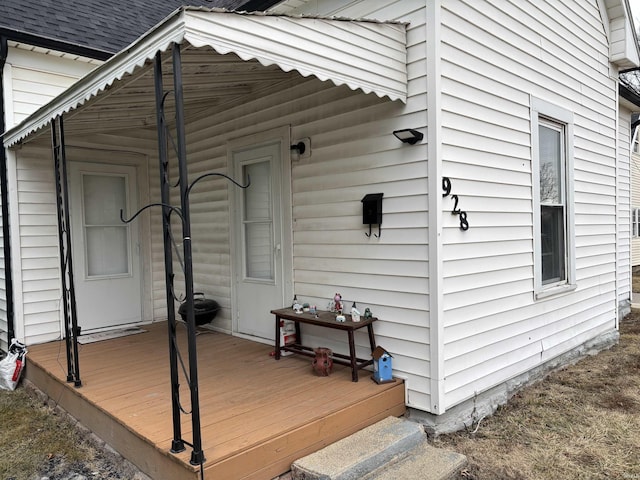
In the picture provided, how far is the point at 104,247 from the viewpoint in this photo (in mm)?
5285

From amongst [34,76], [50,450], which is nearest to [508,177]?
[50,450]

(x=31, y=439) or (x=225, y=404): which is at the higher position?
(x=225, y=404)

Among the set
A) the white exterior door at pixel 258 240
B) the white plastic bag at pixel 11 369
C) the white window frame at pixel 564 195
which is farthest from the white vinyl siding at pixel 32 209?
the white window frame at pixel 564 195

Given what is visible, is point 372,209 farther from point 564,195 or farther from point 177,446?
point 564,195

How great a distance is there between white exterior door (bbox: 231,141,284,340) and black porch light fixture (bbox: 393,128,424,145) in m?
Result: 1.35

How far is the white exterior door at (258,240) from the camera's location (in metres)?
4.23

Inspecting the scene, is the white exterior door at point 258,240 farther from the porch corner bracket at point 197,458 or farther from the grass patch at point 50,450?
the porch corner bracket at point 197,458

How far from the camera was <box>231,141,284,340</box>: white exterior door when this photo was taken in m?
4.23

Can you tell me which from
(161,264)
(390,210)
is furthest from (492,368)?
(161,264)

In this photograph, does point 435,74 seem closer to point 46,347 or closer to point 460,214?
point 460,214

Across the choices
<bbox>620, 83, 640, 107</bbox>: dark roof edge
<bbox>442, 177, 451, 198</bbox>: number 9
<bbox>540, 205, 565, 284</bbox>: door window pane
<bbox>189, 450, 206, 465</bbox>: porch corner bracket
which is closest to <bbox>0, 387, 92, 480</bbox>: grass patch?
<bbox>189, 450, 206, 465</bbox>: porch corner bracket

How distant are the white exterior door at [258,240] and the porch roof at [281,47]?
3.74ft

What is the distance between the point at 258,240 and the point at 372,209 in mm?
1580

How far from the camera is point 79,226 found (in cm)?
506
